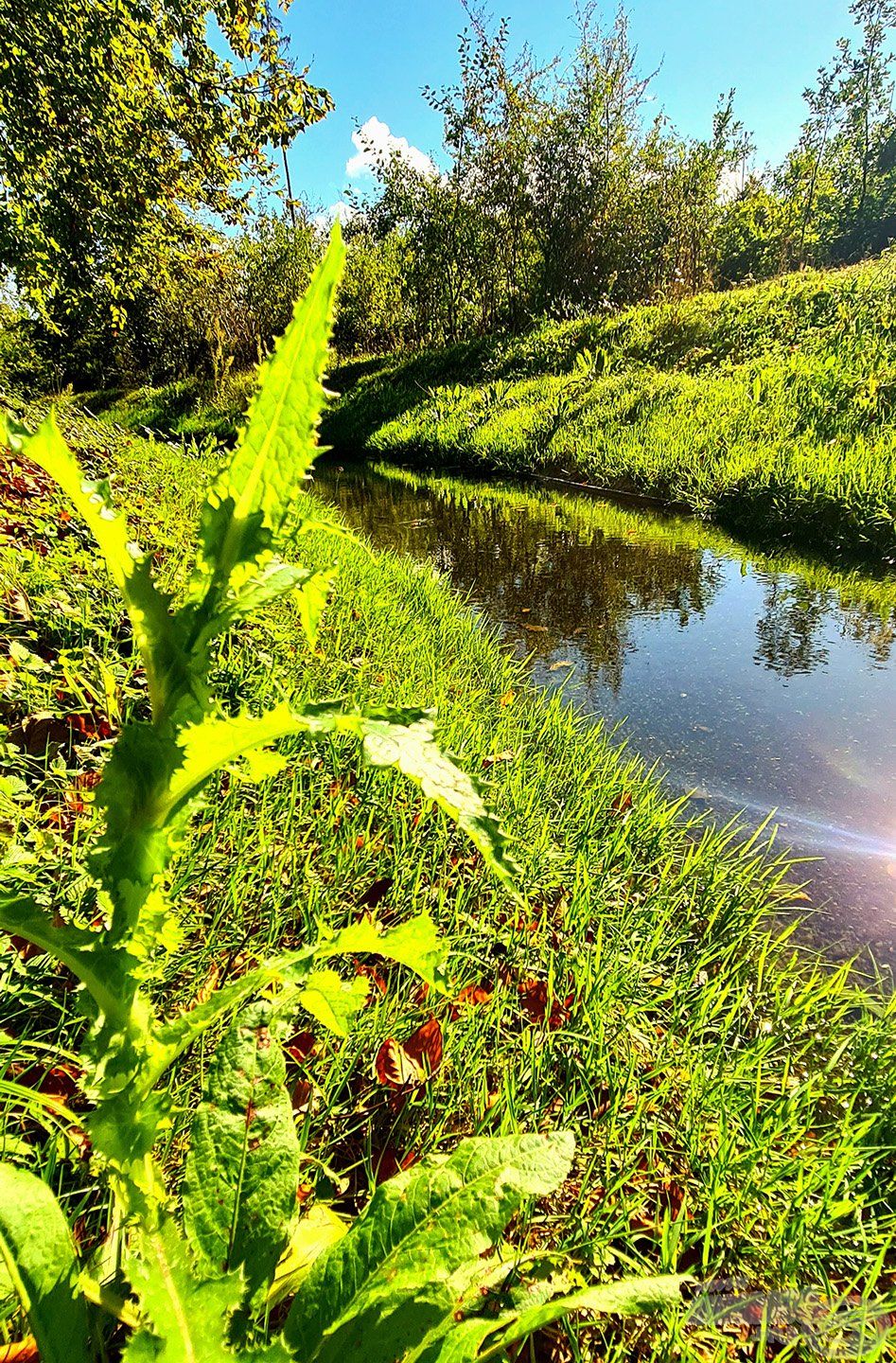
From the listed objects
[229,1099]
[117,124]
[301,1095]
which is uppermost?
[117,124]

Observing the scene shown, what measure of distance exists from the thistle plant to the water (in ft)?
4.75

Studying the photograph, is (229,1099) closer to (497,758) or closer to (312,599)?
(312,599)

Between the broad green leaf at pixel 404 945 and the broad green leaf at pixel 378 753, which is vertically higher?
the broad green leaf at pixel 378 753

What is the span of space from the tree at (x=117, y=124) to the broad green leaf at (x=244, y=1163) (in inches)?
301

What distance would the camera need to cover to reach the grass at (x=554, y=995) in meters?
1.00

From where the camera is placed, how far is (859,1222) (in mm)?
981

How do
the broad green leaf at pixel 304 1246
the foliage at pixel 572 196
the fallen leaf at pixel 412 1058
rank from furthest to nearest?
the foliage at pixel 572 196, the fallen leaf at pixel 412 1058, the broad green leaf at pixel 304 1246

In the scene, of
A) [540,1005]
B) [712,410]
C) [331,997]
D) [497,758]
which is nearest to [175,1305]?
[331,997]

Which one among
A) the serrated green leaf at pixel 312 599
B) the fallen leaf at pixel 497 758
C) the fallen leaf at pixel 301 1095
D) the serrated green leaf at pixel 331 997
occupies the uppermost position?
the serrated green leaf at pixel 312 599

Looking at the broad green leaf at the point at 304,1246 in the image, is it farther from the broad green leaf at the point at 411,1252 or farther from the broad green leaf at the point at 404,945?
the broad green leaf at the point at 404,945

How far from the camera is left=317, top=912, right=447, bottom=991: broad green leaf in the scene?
740 mm

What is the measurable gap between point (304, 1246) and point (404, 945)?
45cm

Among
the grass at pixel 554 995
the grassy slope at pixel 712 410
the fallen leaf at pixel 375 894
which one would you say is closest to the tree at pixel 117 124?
the grassy slope at pixel 712 410

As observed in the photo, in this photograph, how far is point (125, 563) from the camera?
635mm
